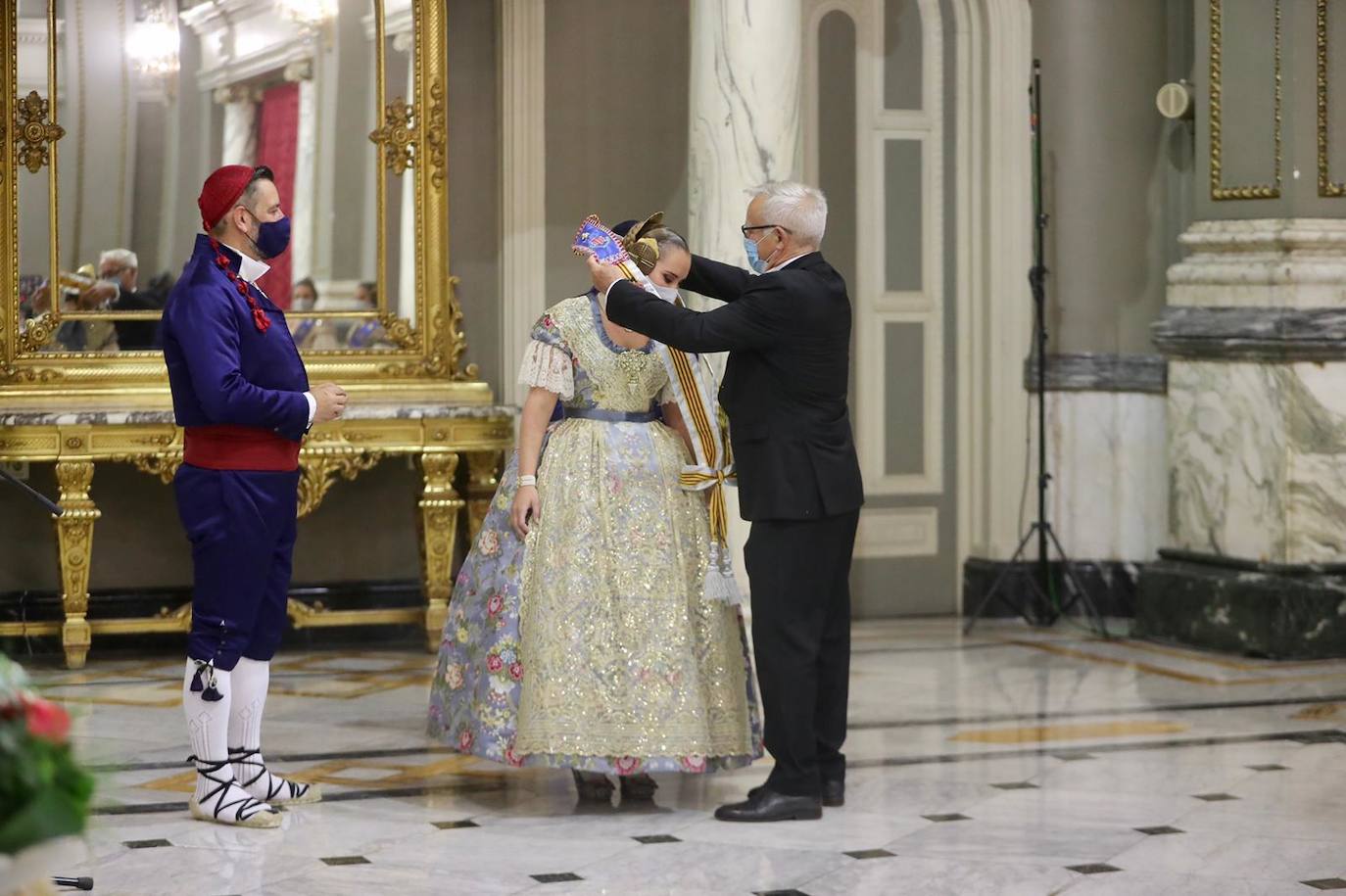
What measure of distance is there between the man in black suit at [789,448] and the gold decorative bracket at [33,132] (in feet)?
10.7

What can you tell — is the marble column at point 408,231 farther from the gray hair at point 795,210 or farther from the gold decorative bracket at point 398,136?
the gray hair at point 795,210

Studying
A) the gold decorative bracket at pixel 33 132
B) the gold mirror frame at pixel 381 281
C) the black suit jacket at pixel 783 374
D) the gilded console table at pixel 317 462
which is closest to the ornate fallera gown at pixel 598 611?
the black suit jacket at pixel 783 374

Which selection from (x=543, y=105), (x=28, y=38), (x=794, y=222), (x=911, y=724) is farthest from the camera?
(x=543, y=105)

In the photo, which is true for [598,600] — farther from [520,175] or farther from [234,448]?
[520,175]

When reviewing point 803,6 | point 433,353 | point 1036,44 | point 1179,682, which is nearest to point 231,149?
point 433,353

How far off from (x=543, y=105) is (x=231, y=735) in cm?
363

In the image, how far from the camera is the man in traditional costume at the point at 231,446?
4355mm

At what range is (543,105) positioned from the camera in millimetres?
7652

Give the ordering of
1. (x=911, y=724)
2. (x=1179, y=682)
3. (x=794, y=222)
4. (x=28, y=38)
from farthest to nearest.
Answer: (x=28, y=38) < (x=1179, y=682) < (x=911, y=724) < (x=794, y=222)

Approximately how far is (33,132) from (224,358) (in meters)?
3.09

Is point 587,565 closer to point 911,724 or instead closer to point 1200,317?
point 911,724

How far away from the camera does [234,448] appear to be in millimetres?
4410

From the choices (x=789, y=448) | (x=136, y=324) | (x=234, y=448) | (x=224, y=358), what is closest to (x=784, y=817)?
(x=789, y=448)

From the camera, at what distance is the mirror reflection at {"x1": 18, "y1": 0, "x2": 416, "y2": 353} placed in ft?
23.0
